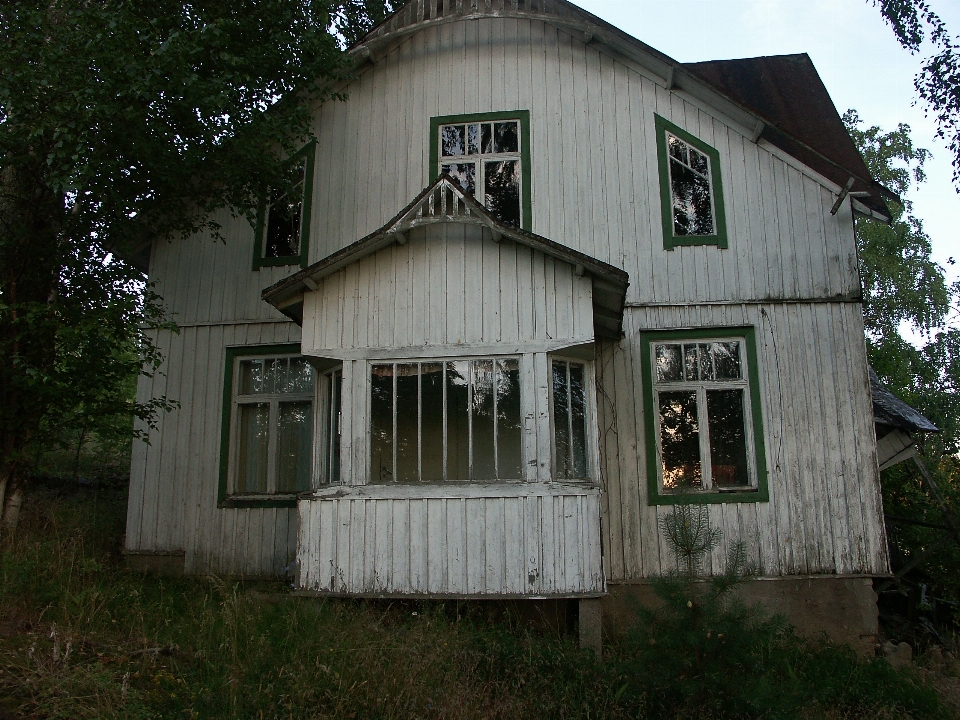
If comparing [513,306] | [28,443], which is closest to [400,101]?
[513,306]

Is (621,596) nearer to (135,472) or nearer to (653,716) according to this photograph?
(653,716)

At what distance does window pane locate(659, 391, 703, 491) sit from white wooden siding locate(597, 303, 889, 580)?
0.86 ft

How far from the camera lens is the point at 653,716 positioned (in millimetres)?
5891

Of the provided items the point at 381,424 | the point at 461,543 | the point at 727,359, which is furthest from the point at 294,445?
the point at 727,359

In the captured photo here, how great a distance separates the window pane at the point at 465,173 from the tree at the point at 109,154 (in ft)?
5.84

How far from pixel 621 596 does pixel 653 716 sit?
110 inches

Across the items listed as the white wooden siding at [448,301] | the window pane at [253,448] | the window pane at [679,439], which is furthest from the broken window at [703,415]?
the window pane at [253,448]

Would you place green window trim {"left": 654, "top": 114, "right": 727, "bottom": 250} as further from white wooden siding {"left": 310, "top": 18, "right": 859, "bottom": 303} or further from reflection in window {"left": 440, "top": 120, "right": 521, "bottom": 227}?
reflection in window {"left": 440, "top": 120, "right": 521, "bottom": 227}

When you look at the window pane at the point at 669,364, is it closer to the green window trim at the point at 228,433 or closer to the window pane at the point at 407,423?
the window pane at the point at 407,423

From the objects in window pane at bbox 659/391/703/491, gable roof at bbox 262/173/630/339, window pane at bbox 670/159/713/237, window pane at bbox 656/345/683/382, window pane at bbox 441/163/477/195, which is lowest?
window pane at bbox 659/391/703/491

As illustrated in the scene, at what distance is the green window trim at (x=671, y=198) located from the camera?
31.5 ft

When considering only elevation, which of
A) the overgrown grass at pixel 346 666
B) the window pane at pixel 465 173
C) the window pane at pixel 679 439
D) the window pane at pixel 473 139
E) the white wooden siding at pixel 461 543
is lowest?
the overgrown grass at pixel 346 666

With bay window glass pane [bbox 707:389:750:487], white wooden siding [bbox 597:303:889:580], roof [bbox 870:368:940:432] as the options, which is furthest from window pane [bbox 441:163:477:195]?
roof [bbox 870:368:940:432]

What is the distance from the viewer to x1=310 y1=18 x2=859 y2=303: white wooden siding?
9.48 metres
